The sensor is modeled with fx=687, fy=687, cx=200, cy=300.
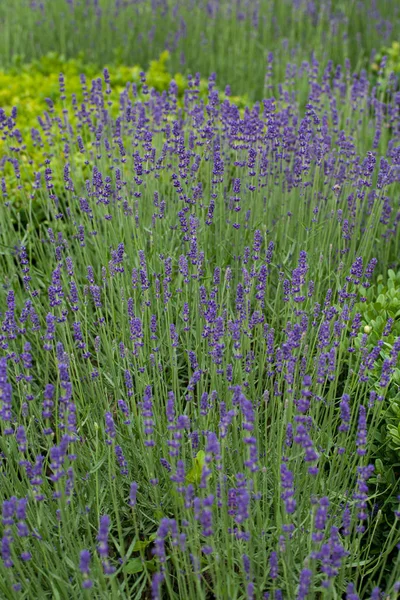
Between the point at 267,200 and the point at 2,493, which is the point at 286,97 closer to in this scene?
the point at 267,200

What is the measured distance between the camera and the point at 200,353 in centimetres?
301

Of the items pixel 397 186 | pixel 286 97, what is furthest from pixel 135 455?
pixel 286 97

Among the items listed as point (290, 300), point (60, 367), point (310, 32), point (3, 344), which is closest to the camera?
point (60, 367)

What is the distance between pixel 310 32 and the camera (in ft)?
25.5

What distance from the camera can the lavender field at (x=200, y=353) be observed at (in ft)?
6.86

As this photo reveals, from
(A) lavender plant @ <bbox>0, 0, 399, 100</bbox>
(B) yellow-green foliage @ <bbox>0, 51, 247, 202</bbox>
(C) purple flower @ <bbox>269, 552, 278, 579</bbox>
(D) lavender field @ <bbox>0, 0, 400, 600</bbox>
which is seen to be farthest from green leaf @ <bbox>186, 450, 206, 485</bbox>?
(A) lavender plant @ <bbox>0, 0, 399, 100</bbox>

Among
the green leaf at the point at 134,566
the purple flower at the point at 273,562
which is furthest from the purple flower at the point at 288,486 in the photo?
the green leaf at the point at 134,566

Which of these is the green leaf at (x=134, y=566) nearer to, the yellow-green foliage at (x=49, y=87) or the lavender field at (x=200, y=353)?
the lavender field at (x=200, y=353)

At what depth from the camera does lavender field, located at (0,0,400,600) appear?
209 centimetres

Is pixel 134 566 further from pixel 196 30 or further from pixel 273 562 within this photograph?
pixel 196 30

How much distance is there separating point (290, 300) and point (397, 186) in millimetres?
2155

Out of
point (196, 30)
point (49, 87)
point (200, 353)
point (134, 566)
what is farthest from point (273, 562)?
point (196, 30)

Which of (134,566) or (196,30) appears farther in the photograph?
(196,30)

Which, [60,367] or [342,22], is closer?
[60,367]
